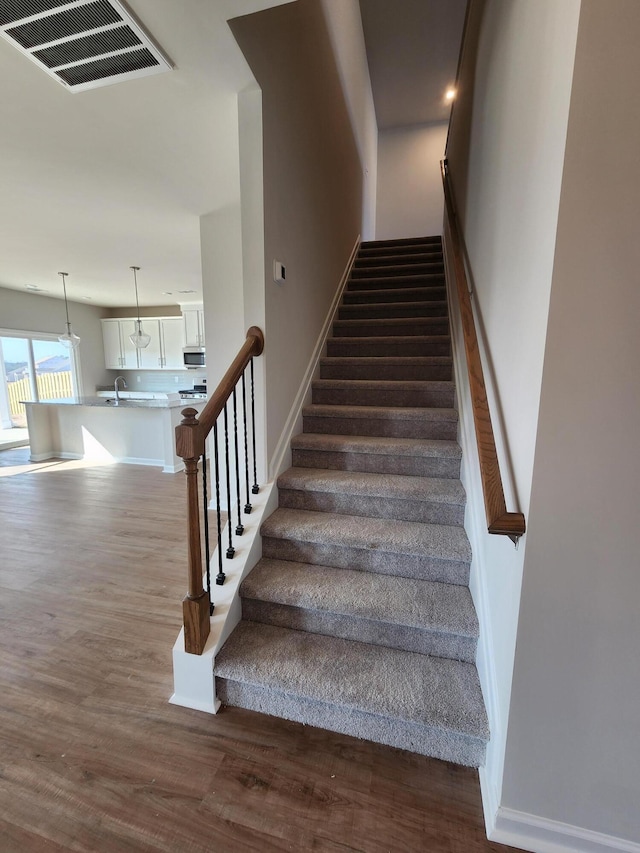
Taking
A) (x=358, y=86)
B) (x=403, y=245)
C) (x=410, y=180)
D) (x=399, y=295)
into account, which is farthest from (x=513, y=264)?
(x=410, y=180)

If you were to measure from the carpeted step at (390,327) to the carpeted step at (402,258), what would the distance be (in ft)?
4.26

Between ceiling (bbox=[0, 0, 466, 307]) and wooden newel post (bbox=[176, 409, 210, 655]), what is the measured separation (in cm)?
157

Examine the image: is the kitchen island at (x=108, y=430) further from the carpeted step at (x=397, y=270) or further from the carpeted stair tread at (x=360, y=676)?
the carpeted stair tread at (x=360, y=676)

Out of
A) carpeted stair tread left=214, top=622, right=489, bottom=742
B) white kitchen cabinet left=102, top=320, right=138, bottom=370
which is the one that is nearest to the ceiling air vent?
carpeted stair tread left=214, top=622, right=489, bottom=742

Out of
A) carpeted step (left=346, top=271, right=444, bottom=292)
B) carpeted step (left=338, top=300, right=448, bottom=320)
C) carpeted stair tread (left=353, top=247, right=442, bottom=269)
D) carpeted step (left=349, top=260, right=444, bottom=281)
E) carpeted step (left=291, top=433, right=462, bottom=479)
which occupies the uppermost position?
carpeted stair tread (left=353, top=247, right=442, bottom=269)

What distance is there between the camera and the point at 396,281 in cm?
383

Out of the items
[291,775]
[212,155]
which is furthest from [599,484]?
[212,155]

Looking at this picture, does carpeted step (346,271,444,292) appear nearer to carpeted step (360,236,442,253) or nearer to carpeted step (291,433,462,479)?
carpeted step (360,236,442,253)

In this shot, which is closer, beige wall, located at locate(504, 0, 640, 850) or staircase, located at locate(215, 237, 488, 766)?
beige wall, located at locate(504, 0, 640, 850)

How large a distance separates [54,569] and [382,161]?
23.9 feet

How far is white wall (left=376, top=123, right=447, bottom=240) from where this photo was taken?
6089 mm

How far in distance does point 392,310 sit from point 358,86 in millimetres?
3171

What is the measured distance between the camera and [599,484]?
0.90 m

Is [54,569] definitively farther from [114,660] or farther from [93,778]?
[93,778]
